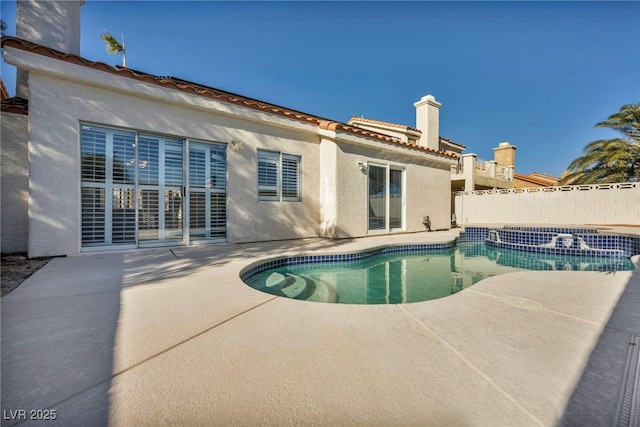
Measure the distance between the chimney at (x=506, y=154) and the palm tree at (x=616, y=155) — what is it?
9.72 m

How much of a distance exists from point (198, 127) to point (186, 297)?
17.8 ft

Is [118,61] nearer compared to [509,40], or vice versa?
[509,40]

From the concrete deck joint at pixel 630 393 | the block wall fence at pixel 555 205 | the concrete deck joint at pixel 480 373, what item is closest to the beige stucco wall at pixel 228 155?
the block wall fence at pixel 555 205

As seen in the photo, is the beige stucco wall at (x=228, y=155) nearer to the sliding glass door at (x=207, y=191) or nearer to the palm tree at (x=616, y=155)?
the sliding glass door at (x=207, y=191)

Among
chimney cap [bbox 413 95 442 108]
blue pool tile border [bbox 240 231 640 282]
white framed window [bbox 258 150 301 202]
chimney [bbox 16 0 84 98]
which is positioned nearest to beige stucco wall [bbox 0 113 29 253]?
chimney [bbox 16 0 84 98]

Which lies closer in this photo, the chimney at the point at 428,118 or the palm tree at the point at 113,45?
the chimney at the point at 428,118

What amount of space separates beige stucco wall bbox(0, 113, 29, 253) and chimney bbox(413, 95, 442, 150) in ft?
49.1

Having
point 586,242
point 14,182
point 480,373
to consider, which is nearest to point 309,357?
point 480,373

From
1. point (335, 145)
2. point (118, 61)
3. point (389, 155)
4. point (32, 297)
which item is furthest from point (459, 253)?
point (118, 61)

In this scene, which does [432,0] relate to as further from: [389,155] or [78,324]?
[78,324]

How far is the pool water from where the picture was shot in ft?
15.0

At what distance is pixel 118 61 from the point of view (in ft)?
56.9

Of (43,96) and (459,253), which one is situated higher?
(43,96)

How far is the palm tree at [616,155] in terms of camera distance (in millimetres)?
12641
